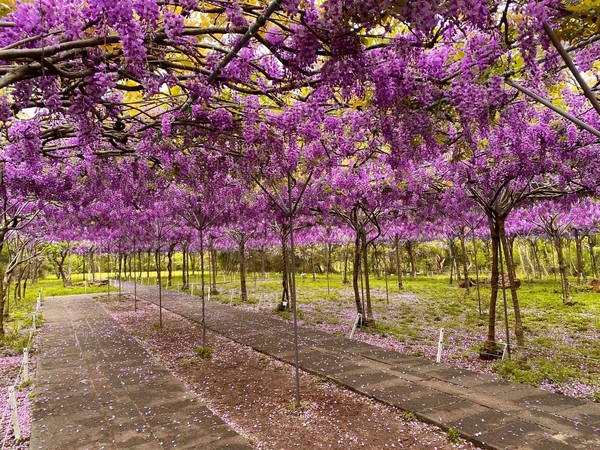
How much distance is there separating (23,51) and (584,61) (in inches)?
163

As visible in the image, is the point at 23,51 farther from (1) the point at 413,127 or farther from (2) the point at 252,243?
(2) the point at 252,243

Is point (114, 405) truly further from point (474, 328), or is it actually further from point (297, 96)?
point (474, 328)

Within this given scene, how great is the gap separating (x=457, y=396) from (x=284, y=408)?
2.54 meters

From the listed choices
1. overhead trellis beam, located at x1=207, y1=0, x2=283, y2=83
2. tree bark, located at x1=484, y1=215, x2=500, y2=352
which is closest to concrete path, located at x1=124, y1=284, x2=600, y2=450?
tree bark, located at x1=484, y1=215, x2=500, y2=352

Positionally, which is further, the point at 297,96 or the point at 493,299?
the point at 493,299

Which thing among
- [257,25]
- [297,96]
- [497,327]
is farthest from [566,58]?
[497,327]

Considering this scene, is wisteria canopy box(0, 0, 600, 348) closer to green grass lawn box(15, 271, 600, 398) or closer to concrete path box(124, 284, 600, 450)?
green grass lawn box(15, 271, 600, 398)

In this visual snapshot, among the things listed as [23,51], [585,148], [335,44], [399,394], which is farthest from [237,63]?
[585,148]

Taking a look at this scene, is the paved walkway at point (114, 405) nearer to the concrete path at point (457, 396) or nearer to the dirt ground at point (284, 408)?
the dirt ground at point (284, 408)

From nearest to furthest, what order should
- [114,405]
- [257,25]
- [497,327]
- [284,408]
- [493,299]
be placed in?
[257,25]
[284,408]
[114,405]
[493,299]
[497,327]

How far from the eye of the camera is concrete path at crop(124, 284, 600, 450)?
184 inches

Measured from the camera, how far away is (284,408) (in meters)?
5.89

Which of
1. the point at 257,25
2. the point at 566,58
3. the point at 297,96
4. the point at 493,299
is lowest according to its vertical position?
the point at 493,299

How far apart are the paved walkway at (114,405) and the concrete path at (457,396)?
95.0 inches
